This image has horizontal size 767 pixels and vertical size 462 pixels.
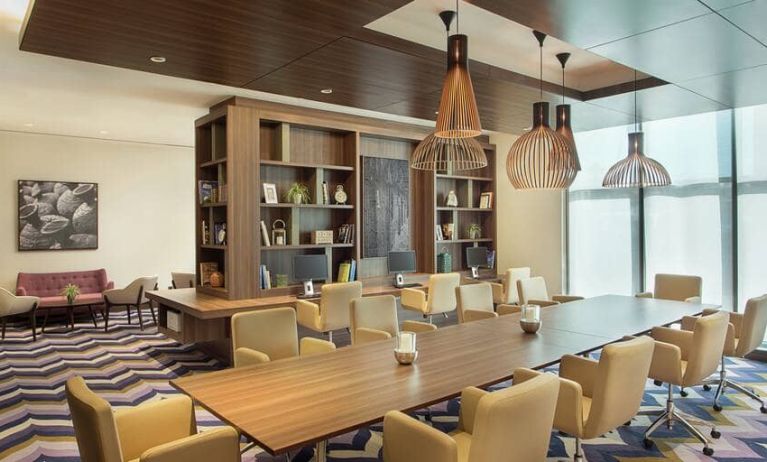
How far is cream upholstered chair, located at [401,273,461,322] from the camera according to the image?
227 inches

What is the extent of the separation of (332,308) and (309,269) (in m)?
1.06

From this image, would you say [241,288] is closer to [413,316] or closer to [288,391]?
[413,316]

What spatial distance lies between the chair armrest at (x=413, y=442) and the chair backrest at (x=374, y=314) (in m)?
1.80

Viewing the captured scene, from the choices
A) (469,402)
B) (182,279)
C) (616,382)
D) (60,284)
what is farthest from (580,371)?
(60,284)

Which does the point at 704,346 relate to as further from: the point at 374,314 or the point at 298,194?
the point at 298,194

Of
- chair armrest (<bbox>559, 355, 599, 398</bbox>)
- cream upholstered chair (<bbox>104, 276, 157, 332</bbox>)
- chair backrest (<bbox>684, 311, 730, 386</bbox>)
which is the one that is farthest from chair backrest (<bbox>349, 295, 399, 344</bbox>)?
cream upholstered chair (<bbox>104, 276, 157, 332</bbox>)

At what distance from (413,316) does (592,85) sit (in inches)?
140

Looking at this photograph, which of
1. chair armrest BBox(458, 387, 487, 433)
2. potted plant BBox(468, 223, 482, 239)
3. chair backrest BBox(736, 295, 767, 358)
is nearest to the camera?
chair armrest BBox(458, 387, 487, 433)

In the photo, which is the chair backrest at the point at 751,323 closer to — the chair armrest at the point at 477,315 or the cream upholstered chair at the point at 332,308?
the chair armrest at the point at 477,315

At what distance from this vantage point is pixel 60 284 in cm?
798

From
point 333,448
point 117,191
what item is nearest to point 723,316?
point 333,448

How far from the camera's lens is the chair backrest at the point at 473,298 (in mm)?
4754

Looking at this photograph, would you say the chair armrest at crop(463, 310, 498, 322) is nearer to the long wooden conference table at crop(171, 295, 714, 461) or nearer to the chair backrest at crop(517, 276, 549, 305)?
the long wooden conference table at crop(171, 295, 714, 461)

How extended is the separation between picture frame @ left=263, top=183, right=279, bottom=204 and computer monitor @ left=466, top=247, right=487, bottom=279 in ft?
10.7
